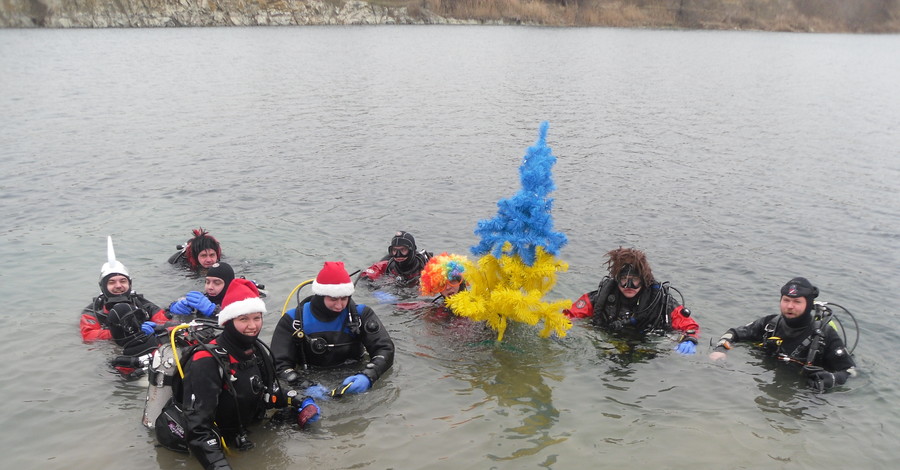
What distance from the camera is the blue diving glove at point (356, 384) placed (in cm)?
718

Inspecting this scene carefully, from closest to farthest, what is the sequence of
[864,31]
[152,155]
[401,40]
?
[152,155] → [401,40] → [864,31]

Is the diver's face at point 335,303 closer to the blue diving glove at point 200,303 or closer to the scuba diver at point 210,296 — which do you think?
the scuba diver at point 210,296

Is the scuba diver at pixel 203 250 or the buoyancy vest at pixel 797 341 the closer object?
the buoyancy vest at pixel 797 341

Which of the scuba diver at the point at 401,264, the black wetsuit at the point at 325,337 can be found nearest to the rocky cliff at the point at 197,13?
the scuba diver at the point at 401,264

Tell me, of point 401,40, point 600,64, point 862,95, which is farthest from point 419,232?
point 401,40

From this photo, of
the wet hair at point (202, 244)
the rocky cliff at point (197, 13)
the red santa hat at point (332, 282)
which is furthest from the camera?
the rocky cliff at point (197, 13)

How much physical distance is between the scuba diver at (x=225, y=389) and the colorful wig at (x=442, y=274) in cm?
374

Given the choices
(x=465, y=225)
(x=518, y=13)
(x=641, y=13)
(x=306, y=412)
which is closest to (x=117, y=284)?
(x=306, y=412)

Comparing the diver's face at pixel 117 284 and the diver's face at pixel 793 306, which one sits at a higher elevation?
the diver's face at pixel 117 284

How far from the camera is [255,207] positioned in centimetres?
1609

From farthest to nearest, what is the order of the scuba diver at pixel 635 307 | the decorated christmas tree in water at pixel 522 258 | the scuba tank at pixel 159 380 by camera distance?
1. the scuba diver at pixel 635 307
2. the decorated christmas tree in water at pixel 522 258
3. the scuba tank at pixel 159 380

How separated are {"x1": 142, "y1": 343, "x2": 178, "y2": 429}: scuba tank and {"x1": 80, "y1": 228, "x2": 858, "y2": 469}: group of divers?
0.04 ft

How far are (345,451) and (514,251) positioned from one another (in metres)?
3.04

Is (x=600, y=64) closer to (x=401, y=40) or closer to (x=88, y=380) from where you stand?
(x=401, y=40)
